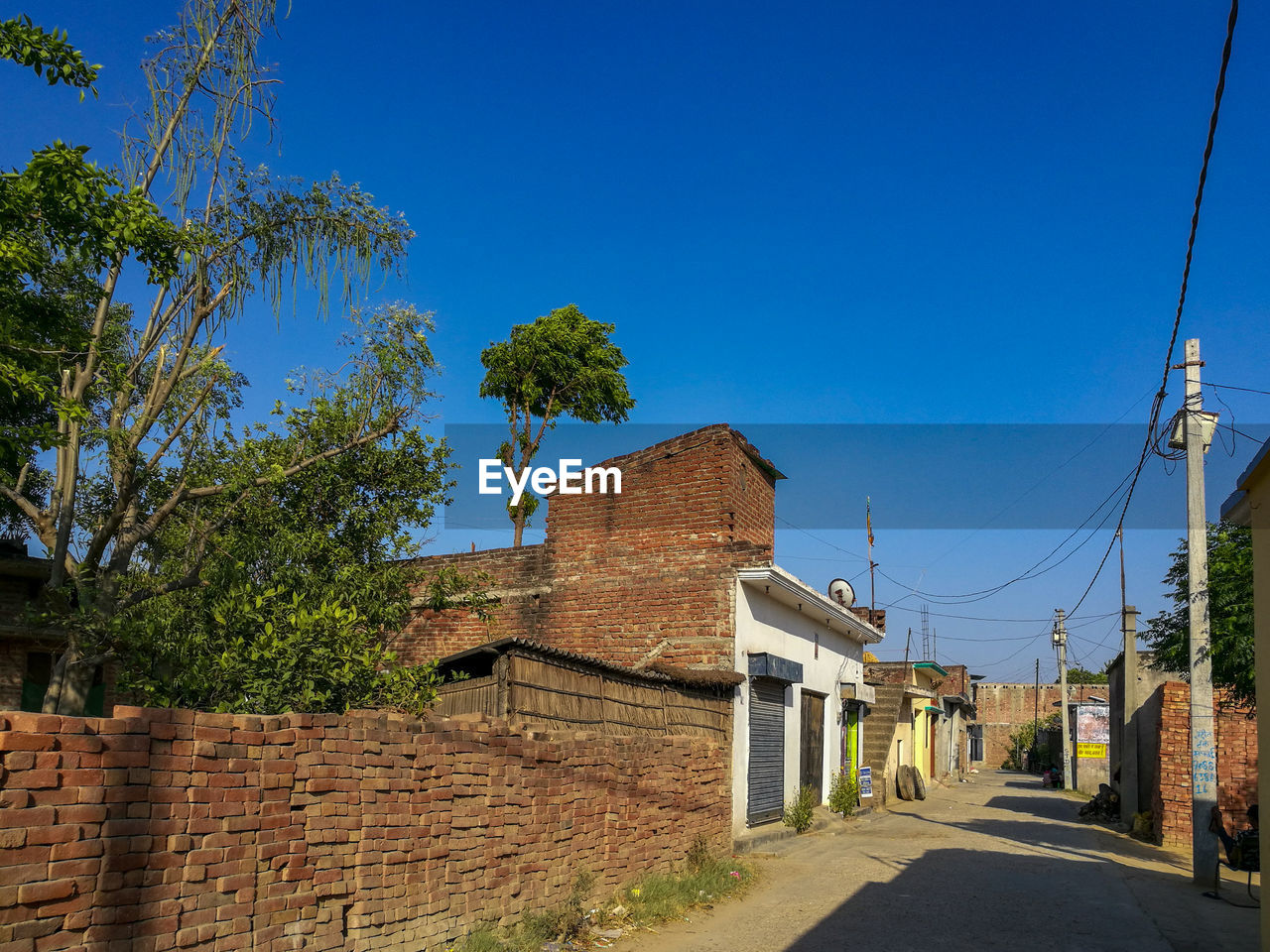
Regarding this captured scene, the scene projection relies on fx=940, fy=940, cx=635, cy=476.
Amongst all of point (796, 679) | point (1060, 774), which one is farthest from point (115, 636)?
point (1060, 774)

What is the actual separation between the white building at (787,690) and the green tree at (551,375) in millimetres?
9934

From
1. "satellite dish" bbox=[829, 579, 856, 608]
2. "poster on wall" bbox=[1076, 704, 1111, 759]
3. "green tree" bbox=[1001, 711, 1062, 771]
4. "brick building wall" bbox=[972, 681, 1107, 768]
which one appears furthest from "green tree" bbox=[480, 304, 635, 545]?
"brick building wall" bbox=[972, 681, 1107, 768]

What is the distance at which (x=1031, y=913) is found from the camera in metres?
10.4

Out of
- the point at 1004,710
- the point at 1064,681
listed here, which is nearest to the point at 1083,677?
the point at 1004,710

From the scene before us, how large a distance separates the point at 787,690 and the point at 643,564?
13.6 feet

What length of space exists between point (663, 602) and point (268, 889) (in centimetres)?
1009

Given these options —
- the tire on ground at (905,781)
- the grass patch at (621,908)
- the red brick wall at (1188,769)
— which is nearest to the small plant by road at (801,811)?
the grass patch at (621,908)

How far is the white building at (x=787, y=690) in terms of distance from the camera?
1505cm

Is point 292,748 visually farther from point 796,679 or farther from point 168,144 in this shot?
point 796,679

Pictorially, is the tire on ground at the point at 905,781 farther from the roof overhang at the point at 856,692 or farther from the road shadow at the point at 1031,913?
the road shadow at the point at 1031,913

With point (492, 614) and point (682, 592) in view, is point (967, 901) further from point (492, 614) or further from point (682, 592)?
point (492, 614)

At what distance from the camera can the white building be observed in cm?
1505

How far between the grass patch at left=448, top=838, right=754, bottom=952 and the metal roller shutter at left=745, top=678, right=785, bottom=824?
3.33 metres

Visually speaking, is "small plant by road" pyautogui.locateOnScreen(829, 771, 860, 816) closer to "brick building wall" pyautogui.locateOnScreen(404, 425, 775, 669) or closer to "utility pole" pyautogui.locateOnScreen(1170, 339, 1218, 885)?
"brick building wall" pyautogui.locateOnScreen(404, 425, 775, 669)
